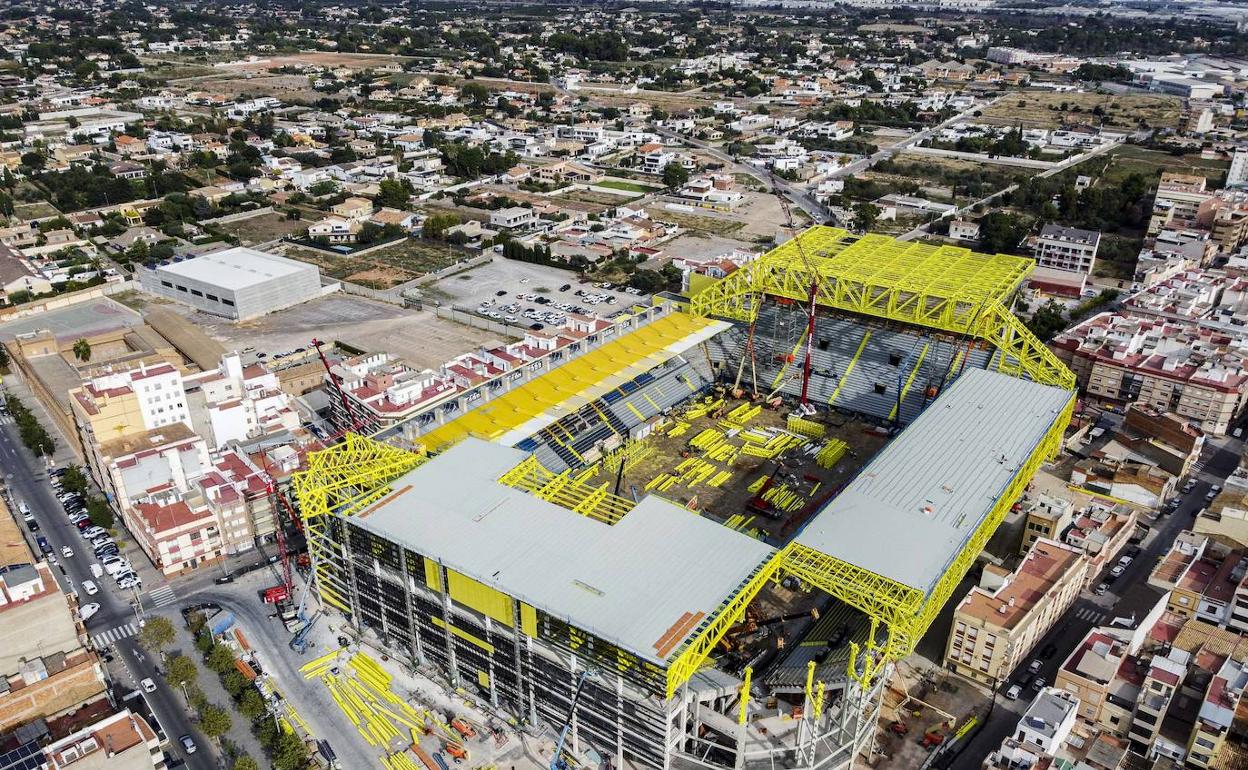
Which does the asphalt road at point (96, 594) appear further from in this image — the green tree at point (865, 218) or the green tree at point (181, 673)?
the green tree at point (865, 218)

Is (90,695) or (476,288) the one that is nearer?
(90,695)

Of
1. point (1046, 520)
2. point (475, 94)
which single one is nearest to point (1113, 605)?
point (1046, 520)

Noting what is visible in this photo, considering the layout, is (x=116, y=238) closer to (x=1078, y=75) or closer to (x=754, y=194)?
(x=754, y=194)

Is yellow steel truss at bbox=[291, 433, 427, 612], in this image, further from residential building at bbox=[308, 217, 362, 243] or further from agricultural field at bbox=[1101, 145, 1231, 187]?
agricultural field at bbox=[1101, 145, 1231, 187]

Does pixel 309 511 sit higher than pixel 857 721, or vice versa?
pixel 309 511

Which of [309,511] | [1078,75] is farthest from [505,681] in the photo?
[1078,75]

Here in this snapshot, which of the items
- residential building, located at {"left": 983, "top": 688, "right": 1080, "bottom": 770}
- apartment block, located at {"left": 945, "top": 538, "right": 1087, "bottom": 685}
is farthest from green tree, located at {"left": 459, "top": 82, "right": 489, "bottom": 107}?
residential building, located at {"left": 983, "top": 688, "right": 1080, "bottom": 770}

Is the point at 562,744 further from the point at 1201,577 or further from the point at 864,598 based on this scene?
the point at 1201,577

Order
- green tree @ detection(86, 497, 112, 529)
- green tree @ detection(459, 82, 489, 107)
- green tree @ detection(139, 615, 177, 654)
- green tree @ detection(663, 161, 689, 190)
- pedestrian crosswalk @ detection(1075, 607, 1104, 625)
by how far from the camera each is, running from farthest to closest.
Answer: green tree @ detection(459, 82, 489, 107)
green tree @ detection(663, 161, 689, 190)
green tree @ detection(86, 497, 112, 529)
pedestrian crosswalk @ detection(1075, 607, 1104, 625)
green tree @ detection(139, 615, 177, 654)
